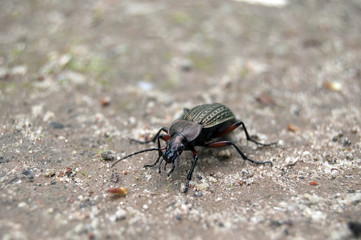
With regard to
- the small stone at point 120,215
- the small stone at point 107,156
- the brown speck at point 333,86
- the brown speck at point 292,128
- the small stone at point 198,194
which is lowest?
the small stone at point 107,156

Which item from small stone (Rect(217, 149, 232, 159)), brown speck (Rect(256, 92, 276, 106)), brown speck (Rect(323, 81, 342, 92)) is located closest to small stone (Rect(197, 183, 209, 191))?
small stone (Rect(217, 149, 232, 159))

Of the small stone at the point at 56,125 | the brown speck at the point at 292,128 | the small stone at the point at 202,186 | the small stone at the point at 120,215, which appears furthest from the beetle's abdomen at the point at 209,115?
the small stone at the point at 56,125

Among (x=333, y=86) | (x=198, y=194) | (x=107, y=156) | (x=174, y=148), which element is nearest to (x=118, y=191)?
(x=107, y=156)

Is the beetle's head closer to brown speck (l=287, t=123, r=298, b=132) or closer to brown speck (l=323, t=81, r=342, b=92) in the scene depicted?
brown speck (l=287, t=123, r=298, b=132)

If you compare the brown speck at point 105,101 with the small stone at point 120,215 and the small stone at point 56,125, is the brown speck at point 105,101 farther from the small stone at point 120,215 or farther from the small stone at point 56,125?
the small stone at point 120,215

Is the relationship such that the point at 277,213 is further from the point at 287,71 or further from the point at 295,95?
the point at 287,71

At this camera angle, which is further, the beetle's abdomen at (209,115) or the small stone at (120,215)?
the beetle's abdomen at (209,115)

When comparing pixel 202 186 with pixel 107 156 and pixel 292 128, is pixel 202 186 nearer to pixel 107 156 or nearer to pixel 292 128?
pixel 107 156
